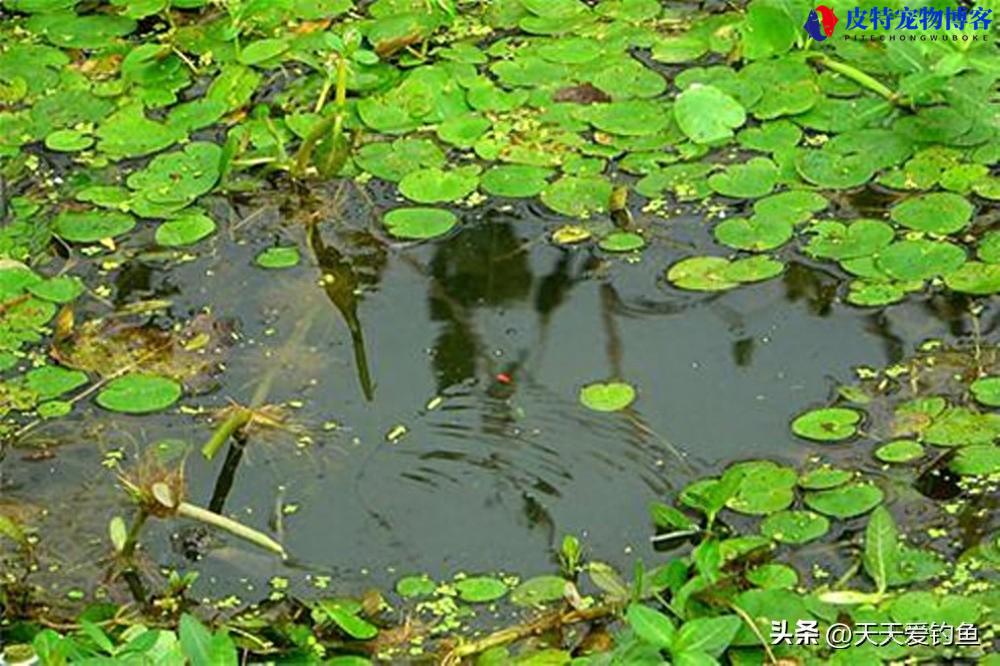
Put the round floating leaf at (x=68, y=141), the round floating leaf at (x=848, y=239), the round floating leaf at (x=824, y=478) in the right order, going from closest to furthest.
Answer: the round floating leaf at (x=824, y=478) < the round floating leaf at (x=848, y=239) < the round floating leaf at (x=68, y=141)

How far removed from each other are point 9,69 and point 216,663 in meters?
1.92

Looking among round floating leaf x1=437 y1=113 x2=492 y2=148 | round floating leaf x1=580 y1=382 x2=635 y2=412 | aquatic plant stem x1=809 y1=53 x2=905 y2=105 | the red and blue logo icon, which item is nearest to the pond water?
round floating leaf x1=580 y1=382 x2=635 y2=412

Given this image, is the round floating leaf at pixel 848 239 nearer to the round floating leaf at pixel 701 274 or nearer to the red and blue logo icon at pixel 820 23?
the round floating leaf at pixel 701 274

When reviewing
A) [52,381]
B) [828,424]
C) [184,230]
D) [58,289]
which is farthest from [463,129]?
[828,424]

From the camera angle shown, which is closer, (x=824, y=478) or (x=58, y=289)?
(x=824, y=478)

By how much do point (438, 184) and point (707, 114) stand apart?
0.51 meters

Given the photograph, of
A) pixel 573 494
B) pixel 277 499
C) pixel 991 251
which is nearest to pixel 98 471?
pixel 277 499

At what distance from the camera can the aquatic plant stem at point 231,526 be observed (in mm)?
2910

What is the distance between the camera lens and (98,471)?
10.4 feet

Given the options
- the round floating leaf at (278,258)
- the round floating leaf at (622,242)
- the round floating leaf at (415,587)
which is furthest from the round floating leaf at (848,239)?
the round floating leaf at (415,587)

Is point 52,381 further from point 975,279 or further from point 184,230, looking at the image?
point 975,279

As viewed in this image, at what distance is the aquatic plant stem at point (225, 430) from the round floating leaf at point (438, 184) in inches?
25.3

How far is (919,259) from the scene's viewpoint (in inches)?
136

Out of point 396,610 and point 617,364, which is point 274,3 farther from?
point 396,610
